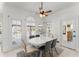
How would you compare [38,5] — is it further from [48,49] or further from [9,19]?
[48,49]

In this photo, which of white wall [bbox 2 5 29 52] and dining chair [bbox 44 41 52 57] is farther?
dining chair [bbox 44 41 52 57]

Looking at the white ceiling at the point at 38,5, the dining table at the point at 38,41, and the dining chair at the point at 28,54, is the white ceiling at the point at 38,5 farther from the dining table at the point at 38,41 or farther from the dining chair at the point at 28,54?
the dining chair at the point at 28,54

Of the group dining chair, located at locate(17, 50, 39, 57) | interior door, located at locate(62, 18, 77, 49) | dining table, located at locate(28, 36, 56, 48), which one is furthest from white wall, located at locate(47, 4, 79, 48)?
dining chair, located at locate(17, 50, 39, 57)

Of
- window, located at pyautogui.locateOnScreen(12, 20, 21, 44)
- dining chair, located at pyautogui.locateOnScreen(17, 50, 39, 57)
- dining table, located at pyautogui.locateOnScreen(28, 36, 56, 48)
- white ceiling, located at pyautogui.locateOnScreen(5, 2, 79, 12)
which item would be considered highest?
white ceiling, located at pyautogui.locateOnScreen(5, 2, 79, 12)

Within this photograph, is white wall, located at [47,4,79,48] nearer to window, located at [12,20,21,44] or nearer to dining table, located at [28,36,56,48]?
dining table, located at [28,36,56,48]

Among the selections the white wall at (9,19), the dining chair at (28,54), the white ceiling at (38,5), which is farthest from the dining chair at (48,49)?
the white ceiling at (38,5)

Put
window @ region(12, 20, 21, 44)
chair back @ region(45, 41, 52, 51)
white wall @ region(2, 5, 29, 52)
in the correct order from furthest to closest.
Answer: chair back @ region(45, 41, 52, 51), window @ region(12, 20, 21, 44), white wall @ region(2, 5, 29, 52)

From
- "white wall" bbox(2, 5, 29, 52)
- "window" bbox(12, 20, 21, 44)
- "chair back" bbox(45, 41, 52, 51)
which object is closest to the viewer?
"white wall" bbox(2, 5, 29, 52)

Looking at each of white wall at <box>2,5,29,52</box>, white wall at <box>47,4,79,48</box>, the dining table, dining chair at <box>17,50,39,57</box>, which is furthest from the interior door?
white wall at <box>2,5,29,52</box>

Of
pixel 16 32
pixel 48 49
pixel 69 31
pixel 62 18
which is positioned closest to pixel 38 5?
pixel 62 18

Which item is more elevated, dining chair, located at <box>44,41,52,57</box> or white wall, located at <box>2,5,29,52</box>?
white wall, located at <box>2,5,29,52</box>

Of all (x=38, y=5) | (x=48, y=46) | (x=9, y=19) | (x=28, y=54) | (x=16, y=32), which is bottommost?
(x=28, y=54)

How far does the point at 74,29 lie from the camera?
2.02 meters

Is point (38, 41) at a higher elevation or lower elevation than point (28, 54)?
higher
